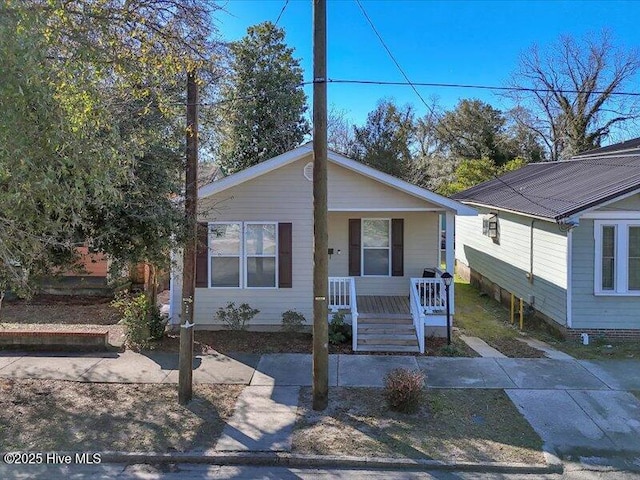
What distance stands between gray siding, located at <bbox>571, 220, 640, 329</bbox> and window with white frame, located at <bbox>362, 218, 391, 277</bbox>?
4339 millimetres

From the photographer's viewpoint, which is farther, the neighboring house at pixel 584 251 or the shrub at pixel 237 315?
the shrub at pixel 237 315

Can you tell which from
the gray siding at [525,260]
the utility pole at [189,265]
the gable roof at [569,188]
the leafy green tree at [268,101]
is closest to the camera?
the utility pole at [189,265]

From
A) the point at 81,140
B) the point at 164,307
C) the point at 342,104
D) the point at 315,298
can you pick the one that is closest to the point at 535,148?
the point at 342,104

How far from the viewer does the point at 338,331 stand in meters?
10.3

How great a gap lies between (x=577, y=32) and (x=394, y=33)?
28850 mm

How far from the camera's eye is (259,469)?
17.5 feet

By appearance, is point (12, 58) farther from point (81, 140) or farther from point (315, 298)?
point (315, 298)

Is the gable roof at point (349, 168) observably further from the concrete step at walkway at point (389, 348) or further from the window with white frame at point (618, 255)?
the concrete step at walkway at point (389, 348)

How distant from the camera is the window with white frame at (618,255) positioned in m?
10.1

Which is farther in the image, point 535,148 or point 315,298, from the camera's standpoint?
point 535,148

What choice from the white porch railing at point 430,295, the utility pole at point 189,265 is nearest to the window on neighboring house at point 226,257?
the white porch railing at point 430,295

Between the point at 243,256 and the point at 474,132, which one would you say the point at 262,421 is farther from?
the point at 474,132

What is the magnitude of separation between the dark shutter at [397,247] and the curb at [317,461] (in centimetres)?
756

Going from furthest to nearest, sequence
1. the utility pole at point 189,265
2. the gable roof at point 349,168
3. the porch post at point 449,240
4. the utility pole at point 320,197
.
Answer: the porch post at point 449,240, the gable roof at point 349,168, the utility pole at point 189,265, the utility pole at point 320,197
